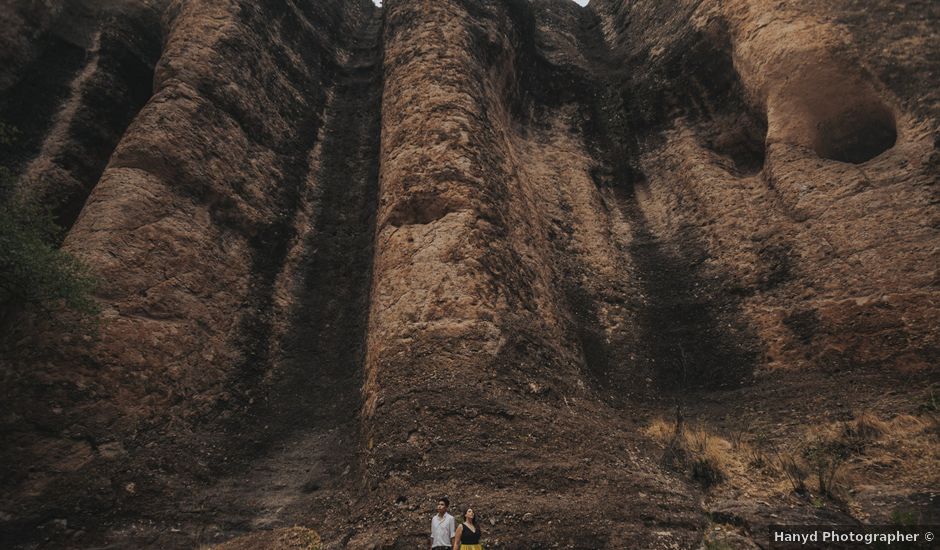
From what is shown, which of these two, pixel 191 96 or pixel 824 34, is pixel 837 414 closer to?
pixel 824 34

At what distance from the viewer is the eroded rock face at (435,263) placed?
466 centimetres

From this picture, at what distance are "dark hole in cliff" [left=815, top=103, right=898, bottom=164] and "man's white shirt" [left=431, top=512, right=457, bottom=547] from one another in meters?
7.99

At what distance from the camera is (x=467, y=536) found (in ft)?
12.5

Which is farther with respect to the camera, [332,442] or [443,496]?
[332,442]

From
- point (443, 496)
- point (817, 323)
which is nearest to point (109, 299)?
point (443, 496)

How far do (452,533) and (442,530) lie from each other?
0.11 meters

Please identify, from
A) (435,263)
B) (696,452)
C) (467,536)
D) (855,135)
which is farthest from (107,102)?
(855,135)

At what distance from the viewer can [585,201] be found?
31.3 ft

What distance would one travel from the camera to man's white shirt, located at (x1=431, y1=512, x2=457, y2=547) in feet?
12.5

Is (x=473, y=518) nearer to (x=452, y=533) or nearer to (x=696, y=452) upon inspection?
(x=452, y=533)

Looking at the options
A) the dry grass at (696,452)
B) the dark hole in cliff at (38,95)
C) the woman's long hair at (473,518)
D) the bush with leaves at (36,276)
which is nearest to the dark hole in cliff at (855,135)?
the dry grass at (696,452)

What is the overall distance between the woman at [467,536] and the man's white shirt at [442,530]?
81 millimetres

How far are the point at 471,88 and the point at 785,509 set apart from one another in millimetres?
7078

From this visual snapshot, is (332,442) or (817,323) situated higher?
(817,323)
